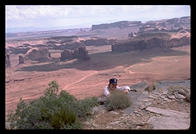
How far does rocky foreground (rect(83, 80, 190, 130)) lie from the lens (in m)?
4.75

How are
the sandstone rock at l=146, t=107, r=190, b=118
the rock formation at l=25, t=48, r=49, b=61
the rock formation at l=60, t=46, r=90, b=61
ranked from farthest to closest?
the rock formation at l=25, t=48, r=49, b=61, the rock formation at l=60, t=46, r=90, b=61, the sandstone rock at l=146, t=107, r=190, b=118

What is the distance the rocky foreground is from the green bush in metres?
0.32

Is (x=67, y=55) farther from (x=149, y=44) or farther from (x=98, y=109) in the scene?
(x=98, y=109)

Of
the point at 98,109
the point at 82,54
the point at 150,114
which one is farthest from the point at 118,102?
the point at 82,54

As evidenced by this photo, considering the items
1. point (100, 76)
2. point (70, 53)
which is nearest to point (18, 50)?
point (70, 53)

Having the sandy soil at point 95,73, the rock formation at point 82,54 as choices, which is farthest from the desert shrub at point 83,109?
the rock formation at point 82,54

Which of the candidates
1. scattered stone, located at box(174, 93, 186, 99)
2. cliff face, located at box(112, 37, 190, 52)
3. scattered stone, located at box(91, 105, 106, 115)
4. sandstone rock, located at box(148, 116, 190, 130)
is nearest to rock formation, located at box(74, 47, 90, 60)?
cliff face, located at box(112, 37, 190, 52)

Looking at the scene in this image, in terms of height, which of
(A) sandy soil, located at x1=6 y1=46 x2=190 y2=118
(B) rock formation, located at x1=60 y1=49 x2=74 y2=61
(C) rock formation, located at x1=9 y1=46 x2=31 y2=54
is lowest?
(A) sandy soil, located at x1=6 y1=46 x2=190 y2=118

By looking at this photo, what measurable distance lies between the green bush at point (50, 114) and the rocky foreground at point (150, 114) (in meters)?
0.32

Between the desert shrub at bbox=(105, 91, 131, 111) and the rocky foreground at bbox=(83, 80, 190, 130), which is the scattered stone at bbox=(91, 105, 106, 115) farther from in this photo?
the desert shrub at bbox=(105, 91, 131, 111)

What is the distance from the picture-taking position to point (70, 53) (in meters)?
40.8

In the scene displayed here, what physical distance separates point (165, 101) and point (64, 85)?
64.0 ft
